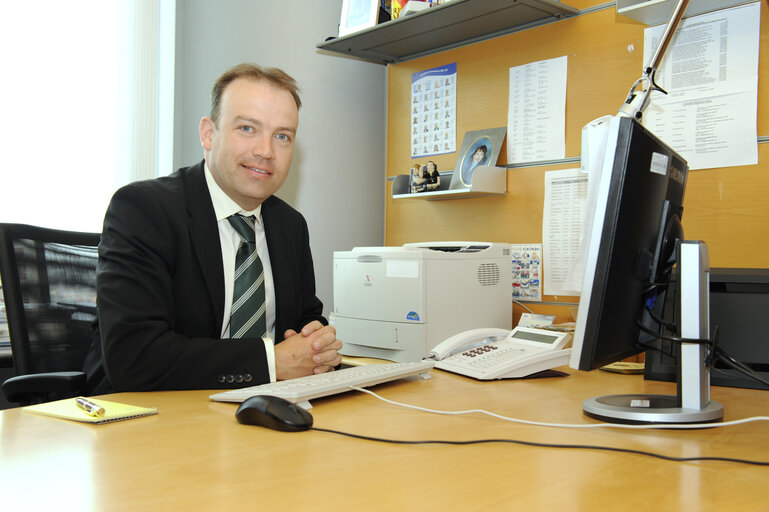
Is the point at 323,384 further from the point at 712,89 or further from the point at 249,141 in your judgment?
the point at 712,89

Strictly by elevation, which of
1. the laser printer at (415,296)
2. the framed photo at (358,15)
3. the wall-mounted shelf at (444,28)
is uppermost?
the framed photo at (358,15)

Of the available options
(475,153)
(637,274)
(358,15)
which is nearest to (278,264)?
(475,153)

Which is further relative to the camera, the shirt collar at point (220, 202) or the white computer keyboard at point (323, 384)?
the shirt collar at point (220, 202)

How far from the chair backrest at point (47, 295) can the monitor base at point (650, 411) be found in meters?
1.31

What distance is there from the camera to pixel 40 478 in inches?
29.5

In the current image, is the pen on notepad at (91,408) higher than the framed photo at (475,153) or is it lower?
lower

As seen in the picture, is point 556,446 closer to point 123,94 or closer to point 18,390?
point 18,390

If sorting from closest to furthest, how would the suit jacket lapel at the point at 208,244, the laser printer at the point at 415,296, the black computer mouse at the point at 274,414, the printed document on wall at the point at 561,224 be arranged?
the black computer mouse at the point at 274,414
the suit jacket lapel at the point at 208,244
the laser printer at the point at 415,296
the printed document on wall at the point at 561,224

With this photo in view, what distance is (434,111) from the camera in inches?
101

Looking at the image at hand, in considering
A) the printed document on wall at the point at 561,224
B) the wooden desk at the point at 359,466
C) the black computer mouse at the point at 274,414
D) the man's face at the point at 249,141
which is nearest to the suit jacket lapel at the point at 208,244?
the man's face at the point at 249,141

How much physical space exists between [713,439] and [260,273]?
3.73ft

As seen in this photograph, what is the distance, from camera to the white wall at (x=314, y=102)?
97.4 inches

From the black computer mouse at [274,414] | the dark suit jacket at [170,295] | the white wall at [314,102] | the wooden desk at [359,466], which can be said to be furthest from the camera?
the white wall at [314,102]

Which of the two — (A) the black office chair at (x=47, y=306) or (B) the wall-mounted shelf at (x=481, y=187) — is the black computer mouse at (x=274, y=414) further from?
(B) the wall-mounted shelf at (x=481, y=187)
